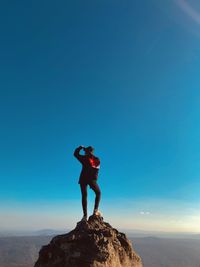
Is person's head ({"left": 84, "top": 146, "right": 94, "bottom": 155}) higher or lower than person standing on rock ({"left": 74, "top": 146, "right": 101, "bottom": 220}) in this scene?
higher

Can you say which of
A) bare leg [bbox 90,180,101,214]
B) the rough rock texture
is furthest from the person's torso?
the rough rock texture

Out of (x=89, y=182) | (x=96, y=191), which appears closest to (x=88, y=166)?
(x=89, y=182)

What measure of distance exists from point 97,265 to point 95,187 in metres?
4.19

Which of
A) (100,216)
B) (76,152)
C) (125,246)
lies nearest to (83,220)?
(100,216)

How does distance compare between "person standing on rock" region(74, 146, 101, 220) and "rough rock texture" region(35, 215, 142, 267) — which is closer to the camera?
"rough rock texture" region(35, 215, 142, 267)

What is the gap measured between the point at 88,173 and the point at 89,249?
12.6ft

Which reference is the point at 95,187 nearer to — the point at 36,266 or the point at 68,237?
the point at 68,237

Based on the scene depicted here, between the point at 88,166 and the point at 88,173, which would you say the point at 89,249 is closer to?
the point at 88,173

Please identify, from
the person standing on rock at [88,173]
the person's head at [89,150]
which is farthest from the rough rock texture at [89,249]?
the person's head at [89,150]

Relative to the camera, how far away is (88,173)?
50.2 ft

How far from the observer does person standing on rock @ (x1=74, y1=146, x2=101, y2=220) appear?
603 inches

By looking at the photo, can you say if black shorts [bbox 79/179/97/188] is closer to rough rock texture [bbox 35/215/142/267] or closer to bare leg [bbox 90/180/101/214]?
bare leg [bbox 90/180/101/214]

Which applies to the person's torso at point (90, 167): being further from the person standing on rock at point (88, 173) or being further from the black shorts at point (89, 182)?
the black shorts at point (89, 182)

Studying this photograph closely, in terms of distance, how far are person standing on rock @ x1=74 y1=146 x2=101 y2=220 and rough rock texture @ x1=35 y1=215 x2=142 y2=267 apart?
1.30m
